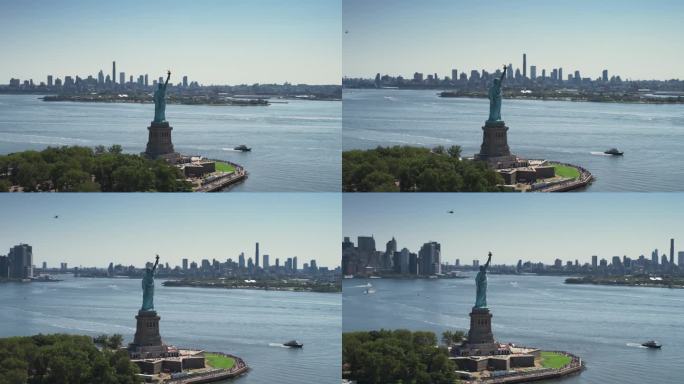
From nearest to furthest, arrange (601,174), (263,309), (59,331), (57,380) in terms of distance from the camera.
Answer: (57,380) → (601,174) → (59,331) → (263,309)

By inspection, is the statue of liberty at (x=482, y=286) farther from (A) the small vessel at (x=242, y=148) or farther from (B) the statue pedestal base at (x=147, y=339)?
(A) the small vessel at (x=242, y=148)

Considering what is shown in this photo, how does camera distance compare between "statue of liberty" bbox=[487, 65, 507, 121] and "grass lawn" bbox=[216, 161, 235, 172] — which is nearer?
"statue of liberty" bbox=[487, 65, 507, 121]


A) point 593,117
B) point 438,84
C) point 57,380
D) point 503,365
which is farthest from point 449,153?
point 57,380

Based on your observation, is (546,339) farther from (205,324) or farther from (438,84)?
(205,324)

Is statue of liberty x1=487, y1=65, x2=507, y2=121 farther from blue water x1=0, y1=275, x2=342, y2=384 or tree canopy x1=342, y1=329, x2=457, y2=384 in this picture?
blue water x1=0, y1=275, x2=342, y2=384

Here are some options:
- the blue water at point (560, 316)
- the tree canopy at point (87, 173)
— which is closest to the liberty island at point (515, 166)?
the blue water at point (560, 316)

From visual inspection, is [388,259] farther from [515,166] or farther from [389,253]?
[515,166]

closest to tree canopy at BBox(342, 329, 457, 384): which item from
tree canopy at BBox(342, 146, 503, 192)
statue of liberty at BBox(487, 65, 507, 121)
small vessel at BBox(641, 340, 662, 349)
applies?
tree canopy at BBox(342, 146, 503, 192)
